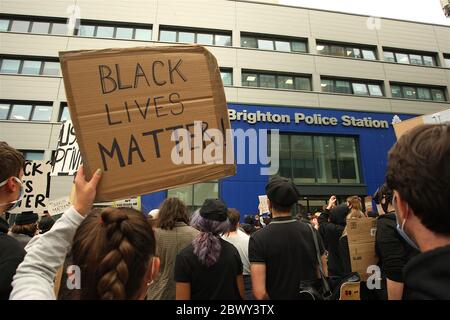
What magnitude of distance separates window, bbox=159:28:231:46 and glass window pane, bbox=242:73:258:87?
8.09 feet

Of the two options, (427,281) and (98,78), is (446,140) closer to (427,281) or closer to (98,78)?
(427,281)

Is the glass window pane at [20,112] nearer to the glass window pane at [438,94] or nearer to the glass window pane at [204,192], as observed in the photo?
the glass window pane at [204,192]

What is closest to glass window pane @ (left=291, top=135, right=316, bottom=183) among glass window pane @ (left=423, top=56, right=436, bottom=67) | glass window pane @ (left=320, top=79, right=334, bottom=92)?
glass window pane @ (left=320, top=79, right=334, bottom=92)

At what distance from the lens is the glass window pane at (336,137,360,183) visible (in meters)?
17.7

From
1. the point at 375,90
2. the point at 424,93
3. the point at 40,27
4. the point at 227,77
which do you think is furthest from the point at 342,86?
the point at 40,27

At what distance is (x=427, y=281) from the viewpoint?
0.94 metres

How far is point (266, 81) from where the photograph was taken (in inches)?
752

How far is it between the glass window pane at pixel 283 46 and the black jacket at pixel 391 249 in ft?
62.4

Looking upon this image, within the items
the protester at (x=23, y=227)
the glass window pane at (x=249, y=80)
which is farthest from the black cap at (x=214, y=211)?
the glass window pane at (x=249, y=80)

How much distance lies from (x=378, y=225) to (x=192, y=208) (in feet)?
42.7

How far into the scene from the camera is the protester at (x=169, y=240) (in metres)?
2.89
